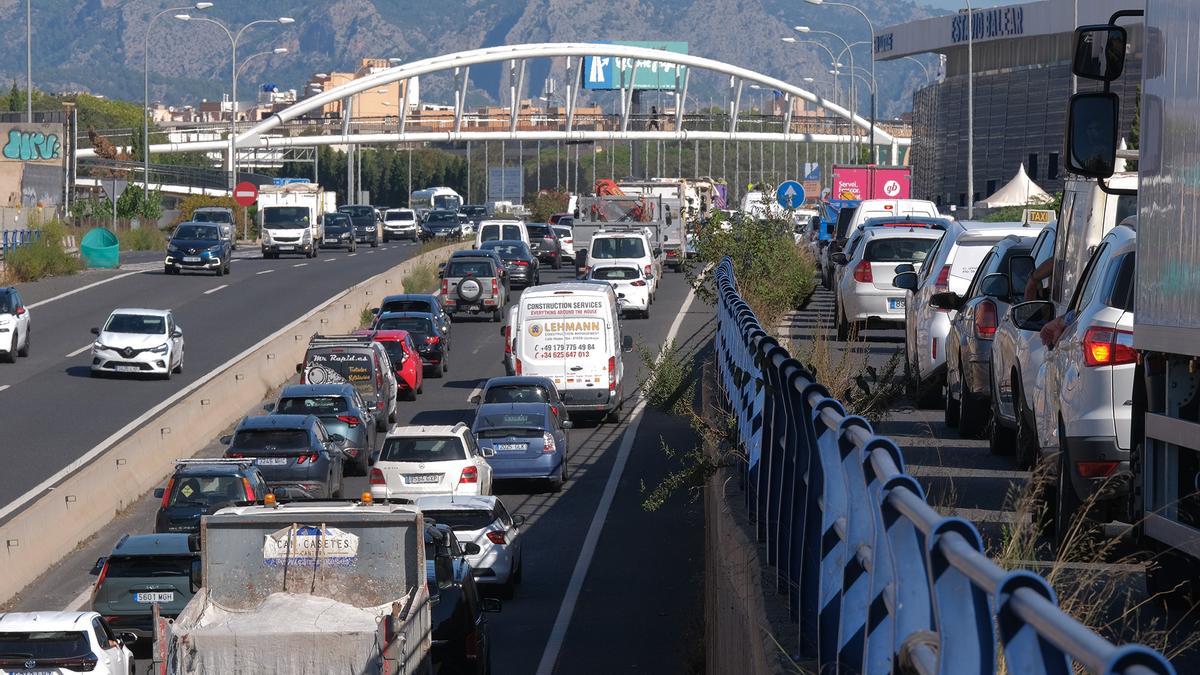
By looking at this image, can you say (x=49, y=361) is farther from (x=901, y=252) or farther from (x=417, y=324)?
(x=901, y=252)

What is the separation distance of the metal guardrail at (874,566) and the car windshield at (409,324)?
100 feet

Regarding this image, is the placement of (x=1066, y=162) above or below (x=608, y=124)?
below

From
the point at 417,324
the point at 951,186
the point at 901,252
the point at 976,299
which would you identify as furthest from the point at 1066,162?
the point at 951,186

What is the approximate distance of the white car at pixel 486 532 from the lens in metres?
20.8

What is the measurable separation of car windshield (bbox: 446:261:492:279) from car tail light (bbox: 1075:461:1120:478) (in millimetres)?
41782

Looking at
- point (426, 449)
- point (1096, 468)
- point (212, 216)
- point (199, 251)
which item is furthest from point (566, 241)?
point (1096, 468)

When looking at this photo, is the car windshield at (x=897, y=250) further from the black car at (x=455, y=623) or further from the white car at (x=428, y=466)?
the black car at (x=455, y=623)

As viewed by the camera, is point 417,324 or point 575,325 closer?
point 575,325

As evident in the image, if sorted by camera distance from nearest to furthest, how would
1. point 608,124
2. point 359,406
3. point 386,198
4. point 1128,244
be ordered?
point 1128,244 < point 359,406 < point 608,124 < point 386,198

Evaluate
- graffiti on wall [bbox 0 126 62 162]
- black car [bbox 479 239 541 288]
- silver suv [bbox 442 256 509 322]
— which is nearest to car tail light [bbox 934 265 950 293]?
silver suv [bbox 442 256 509 322]

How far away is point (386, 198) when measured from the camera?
191500 millimetres

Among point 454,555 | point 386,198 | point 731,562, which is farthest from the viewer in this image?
point 386,198

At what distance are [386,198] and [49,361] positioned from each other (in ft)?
501

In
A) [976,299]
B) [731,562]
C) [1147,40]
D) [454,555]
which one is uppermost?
[1147,40]
